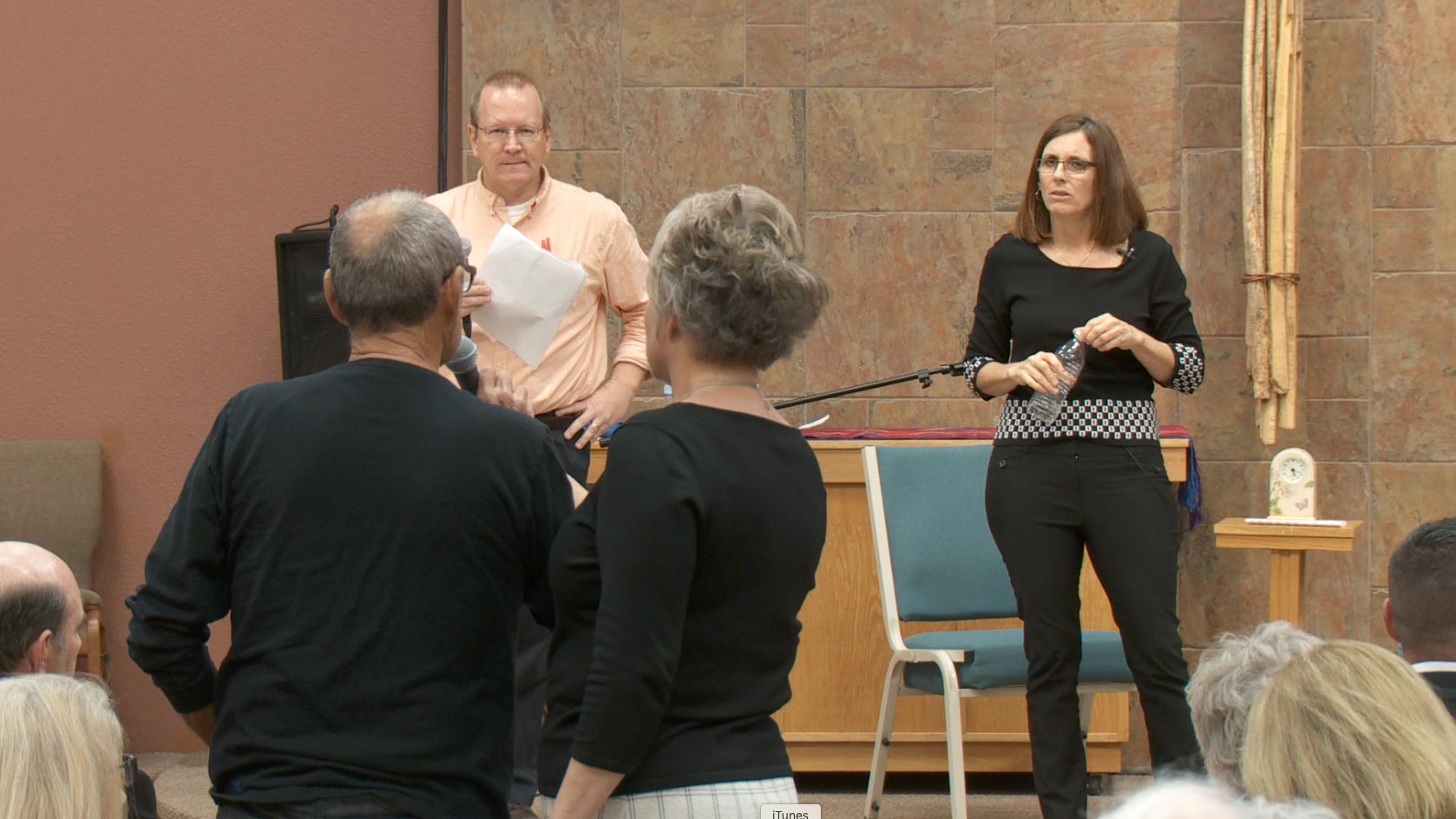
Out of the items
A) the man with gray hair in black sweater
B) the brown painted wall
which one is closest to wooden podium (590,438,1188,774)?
the brown painted wall

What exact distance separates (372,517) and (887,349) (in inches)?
127

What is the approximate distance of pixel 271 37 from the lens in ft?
16.1

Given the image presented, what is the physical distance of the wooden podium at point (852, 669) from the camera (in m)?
4.26

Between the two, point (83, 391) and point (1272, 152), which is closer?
point (1272, 152)

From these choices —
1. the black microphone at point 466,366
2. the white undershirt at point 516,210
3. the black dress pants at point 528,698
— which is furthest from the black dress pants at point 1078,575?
the black microphone at point 466,366

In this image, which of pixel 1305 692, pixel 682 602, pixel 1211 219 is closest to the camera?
pixel 1305 692

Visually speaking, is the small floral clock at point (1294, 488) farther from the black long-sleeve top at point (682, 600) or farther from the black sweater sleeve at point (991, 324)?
the black long-sleeve top at point (682, 600)

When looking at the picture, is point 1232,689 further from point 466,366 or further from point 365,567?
point 466,366

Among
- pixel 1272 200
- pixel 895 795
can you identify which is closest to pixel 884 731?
pixel 895 795

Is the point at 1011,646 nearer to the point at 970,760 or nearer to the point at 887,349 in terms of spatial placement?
the point at 970,760

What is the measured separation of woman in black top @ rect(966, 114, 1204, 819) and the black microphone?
4.40ft

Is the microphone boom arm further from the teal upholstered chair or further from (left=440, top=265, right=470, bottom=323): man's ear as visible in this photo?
(left=440, top=265, right=470, bottom=323): man's ear

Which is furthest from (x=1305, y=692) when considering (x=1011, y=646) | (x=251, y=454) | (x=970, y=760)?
(x=970, y=760)

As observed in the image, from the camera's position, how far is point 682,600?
66.2 inches
